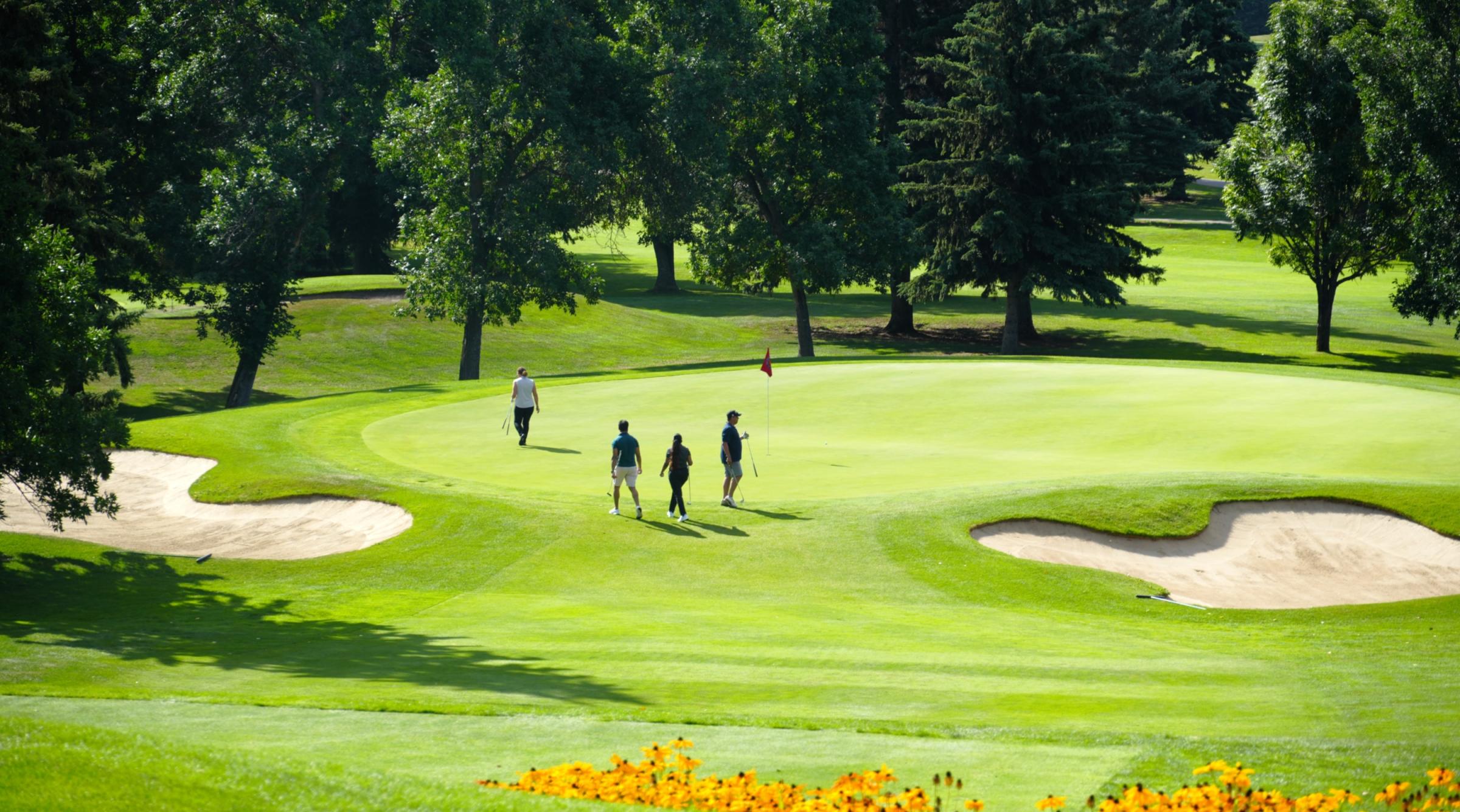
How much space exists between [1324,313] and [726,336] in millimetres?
27930

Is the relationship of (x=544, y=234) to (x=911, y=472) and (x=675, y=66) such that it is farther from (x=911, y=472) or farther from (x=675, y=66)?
(x=911, y=472)

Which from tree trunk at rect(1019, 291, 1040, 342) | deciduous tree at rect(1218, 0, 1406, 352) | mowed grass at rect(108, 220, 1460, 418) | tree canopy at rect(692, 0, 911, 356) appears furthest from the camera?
tree trunk at rect(1019, 291, 1040, 342)

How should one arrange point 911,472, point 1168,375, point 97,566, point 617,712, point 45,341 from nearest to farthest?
point 617,712, point 45,341, point 97,566, point 911,472, point 1168,375

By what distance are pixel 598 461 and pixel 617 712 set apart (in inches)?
601

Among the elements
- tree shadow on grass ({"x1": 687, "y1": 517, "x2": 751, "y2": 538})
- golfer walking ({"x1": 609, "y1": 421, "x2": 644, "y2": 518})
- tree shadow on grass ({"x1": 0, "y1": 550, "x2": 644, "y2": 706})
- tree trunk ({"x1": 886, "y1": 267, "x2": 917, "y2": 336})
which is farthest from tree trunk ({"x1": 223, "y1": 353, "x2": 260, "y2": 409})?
tree shadow on grass ({"x1": 687, "y1": 517, "x2": 751, "y2": 538})

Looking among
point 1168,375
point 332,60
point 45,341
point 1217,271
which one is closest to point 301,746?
point 45,341

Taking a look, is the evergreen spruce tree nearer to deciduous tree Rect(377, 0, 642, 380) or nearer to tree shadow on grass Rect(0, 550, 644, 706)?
deciduous tree Rect(377, 0, 642, 380)

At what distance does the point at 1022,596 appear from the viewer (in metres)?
18.0

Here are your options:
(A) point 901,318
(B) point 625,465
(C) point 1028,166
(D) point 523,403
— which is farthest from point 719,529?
(A) point 901,318

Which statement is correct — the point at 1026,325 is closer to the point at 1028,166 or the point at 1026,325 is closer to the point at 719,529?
the point at 1028,166

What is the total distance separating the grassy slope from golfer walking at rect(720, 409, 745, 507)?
853 millimetres

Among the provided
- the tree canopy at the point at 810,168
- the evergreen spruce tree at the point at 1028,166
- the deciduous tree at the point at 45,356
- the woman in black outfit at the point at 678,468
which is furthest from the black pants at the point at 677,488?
the evergreen spruce tree at the point at 1028,166

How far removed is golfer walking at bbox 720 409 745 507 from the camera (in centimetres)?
2180

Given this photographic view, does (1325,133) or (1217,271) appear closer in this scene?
(1325,133)
